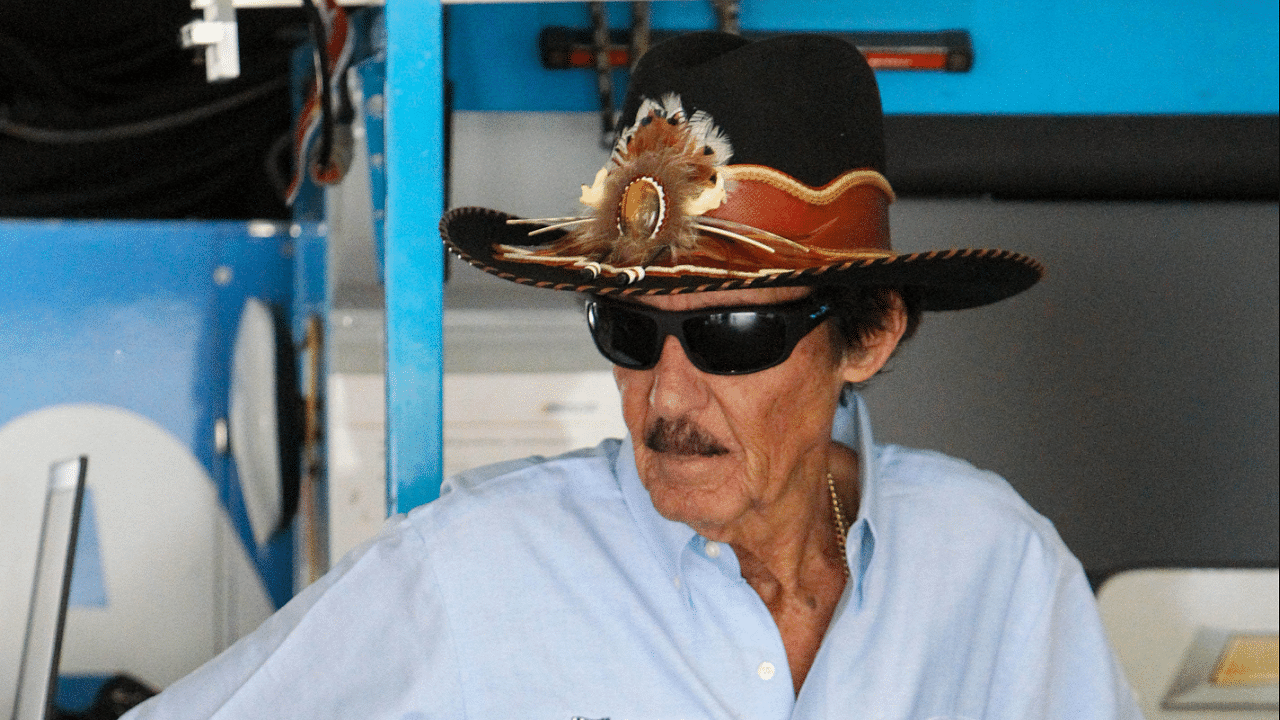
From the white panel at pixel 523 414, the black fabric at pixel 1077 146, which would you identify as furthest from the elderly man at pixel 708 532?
the black fabric at pixel 1077 146

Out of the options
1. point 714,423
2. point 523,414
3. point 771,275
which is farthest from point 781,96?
point 523,414

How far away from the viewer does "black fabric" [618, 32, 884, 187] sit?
1.28 meters

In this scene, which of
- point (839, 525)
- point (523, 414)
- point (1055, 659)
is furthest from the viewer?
point (523, 414)

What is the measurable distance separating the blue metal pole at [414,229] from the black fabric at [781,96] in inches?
9.0

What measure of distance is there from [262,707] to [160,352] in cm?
139

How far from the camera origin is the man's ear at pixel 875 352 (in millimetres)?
1426

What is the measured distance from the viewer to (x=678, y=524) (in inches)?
52.2

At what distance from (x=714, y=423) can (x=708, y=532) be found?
122mm

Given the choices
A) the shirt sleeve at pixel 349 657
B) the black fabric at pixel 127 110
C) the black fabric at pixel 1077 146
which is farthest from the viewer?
the black fabric at pixel 1077 146

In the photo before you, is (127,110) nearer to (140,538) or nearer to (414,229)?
(140,538)

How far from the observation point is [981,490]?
4.86ft

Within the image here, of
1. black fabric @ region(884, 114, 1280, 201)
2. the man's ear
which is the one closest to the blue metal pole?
the man's ear

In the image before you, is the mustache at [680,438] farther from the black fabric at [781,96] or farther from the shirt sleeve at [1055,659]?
the shirt sleeve at [1055,659]

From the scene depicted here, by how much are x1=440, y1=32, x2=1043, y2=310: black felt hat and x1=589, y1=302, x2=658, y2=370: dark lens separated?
0.14 ft
